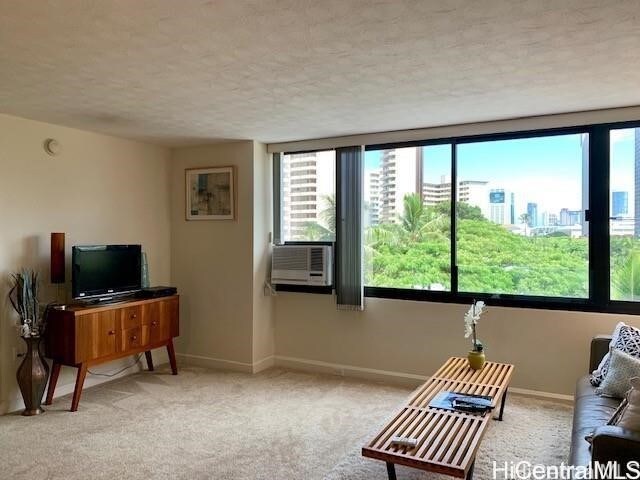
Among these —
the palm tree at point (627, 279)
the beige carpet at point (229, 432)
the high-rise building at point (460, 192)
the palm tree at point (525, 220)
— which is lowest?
the beige carpet at point (229, 432)

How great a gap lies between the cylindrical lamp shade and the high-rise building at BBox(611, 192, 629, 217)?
4272mm

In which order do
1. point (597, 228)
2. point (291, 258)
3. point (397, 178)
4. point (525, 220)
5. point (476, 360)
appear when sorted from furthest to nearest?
point (291, 258), point (397, 178), point (525, 220), point (597, 228), point (476, 360)

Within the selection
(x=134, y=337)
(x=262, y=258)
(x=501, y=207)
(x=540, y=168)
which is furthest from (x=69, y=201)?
(x=540, y=168)

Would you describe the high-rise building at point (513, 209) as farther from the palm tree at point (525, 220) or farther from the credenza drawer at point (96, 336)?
the credenza drawer at point (96, 336)

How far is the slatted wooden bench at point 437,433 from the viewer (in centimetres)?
215

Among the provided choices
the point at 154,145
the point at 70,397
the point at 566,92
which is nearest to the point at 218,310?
the point at 70,397

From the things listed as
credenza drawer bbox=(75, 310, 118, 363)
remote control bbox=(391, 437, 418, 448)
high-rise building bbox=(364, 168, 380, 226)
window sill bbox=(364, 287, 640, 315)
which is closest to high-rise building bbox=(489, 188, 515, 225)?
window sill bbox=(364, 287, 640, 315)

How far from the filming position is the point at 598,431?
190cm

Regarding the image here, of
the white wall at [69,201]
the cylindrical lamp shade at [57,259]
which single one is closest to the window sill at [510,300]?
the white wall at [69,201]

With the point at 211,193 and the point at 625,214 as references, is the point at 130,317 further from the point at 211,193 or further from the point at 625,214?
the point at 625,214

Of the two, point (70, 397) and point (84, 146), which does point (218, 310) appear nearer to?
point (70, 397)

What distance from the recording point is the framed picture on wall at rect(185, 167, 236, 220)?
15.8 ft

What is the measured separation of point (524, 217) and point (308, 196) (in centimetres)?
201

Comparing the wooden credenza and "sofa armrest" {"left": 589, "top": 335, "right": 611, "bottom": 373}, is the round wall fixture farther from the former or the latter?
"sofa armrest" {"left": 589, "top": 335, "right": 611, "bottom": 373}
